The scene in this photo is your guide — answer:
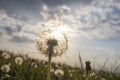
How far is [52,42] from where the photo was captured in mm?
4133

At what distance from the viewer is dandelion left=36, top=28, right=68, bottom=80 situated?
4.06 meters

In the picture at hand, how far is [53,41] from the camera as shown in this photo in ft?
13.7

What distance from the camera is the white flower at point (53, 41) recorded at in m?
4.09

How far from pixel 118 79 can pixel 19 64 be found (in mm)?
3819

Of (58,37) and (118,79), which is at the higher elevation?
(58,37)

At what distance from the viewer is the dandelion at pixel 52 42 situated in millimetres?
4065

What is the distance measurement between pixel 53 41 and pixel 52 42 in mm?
40

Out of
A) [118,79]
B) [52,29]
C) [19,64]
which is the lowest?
[118,79]

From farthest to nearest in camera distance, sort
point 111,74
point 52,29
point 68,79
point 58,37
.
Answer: point 111,74, point 68,79, point 52,29, point 58,37

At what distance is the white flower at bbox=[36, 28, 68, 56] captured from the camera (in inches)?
161

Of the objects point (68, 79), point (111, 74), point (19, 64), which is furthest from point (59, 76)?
point (111, 74)

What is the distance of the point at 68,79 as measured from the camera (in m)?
6.71

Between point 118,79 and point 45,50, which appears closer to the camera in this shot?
point 45,50

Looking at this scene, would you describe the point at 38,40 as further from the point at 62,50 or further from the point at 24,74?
the point at 24,74
